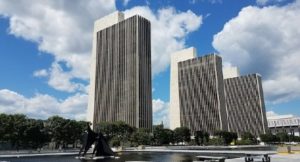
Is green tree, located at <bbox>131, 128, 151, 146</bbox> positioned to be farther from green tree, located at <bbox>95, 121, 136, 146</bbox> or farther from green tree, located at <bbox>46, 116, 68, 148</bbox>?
green tree, located at <bbox>46, 116, 68, 148</bbox>

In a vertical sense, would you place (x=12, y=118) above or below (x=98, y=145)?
above

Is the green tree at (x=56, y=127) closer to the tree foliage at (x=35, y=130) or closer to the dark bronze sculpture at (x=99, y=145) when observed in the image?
the tree foliage at (x=35, y=130)

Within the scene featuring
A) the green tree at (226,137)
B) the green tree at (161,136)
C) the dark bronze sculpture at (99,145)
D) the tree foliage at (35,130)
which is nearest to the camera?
the dark bronze sculpture at (99,145)

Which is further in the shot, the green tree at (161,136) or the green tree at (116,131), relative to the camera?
the green tree at (161,136)

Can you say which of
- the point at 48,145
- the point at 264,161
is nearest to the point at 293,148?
the point at 264,161

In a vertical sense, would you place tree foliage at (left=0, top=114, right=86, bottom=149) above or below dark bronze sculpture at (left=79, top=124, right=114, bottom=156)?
above

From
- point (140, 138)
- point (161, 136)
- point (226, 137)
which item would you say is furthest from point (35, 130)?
point (226, 137)

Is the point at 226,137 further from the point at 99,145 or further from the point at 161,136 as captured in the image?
the point at 99,145

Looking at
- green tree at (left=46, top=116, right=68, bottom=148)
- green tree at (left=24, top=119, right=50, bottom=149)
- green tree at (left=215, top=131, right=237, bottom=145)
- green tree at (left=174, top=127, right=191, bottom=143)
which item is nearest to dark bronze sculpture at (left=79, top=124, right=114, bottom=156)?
green tree at (left=24, top=119, right=50, bottom=149)

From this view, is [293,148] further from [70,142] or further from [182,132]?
[182,132]

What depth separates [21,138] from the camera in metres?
106

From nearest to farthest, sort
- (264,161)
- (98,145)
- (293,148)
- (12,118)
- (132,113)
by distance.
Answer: (264,161), (293,148), (98,145), (12,118), (132,113)

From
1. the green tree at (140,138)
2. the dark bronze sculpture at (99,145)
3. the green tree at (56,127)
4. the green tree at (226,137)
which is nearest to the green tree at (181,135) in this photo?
the green tree at (140,138)

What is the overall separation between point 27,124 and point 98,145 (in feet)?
133
